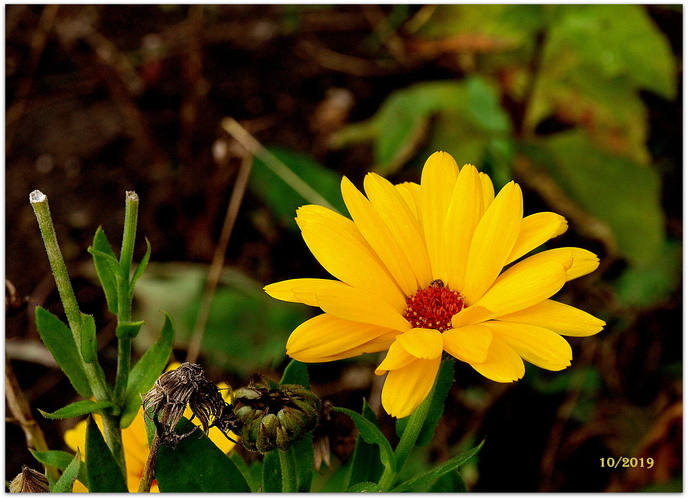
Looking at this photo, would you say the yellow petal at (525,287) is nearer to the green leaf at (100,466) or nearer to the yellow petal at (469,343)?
the yellow petal at (469,343)

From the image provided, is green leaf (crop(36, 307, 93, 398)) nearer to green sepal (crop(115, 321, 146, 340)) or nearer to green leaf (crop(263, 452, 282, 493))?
green sepal (crop(115, 321, 146, 340))

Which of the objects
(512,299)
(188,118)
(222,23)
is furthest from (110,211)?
(512,299)

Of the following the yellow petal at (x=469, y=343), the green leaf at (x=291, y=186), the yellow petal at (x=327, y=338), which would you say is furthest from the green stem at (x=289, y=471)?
the green leaf at (x=291, y=186)

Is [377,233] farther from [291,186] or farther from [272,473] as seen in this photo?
[291,186]

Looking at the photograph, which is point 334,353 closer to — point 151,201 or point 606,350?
point 606,350

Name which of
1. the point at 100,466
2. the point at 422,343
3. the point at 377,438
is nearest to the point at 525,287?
the point at 422,343
